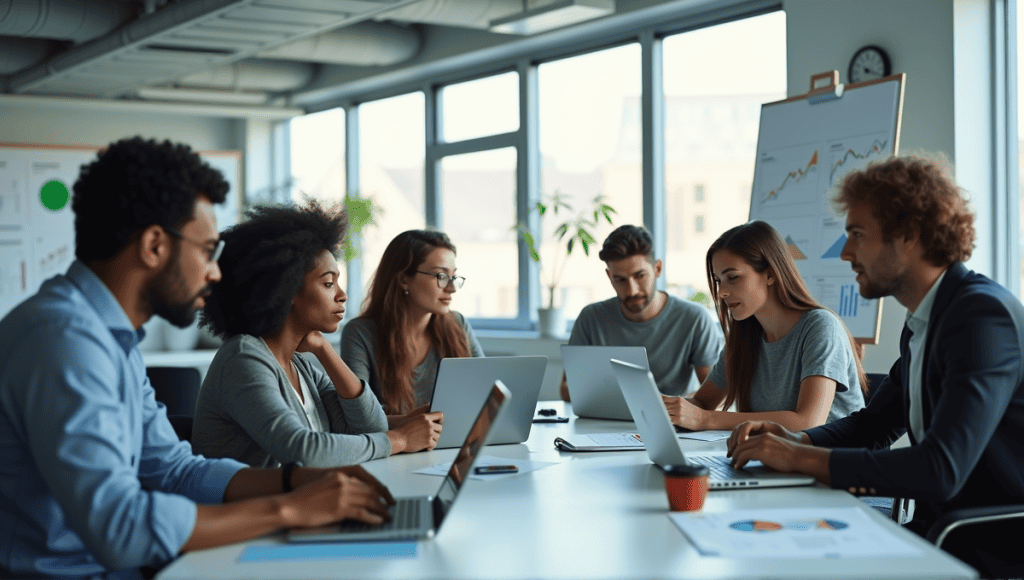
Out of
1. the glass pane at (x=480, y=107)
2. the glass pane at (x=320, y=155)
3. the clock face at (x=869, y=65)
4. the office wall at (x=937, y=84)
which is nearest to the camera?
the office wall at (x=937, y=84)

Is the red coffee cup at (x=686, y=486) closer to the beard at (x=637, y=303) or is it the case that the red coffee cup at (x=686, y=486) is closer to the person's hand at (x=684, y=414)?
the person's hand at (x=684, y=414)

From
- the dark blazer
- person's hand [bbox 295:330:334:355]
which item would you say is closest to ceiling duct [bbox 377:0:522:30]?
person's hand [bbox 295:330:334:355]

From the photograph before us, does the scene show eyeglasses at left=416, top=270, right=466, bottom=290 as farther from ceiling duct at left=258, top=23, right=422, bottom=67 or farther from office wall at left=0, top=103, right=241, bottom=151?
office wall at left=0, top=103, right=241, bottom=151

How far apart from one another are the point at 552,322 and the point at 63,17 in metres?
3.53

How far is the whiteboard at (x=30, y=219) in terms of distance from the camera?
7.21 m

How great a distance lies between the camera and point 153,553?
1.46m

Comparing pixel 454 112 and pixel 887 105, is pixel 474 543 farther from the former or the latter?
pixel 454 112

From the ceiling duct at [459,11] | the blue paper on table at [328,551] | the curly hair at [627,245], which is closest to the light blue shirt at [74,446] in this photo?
the blue paper on table at [328,551]

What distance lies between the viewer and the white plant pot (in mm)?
5945

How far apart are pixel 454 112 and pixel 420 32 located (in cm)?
69

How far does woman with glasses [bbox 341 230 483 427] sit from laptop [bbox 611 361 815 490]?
4.05 feet

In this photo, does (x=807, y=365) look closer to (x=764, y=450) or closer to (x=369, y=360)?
(x=764, y=450)

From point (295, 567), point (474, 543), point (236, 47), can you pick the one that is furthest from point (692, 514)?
point (236, 47)

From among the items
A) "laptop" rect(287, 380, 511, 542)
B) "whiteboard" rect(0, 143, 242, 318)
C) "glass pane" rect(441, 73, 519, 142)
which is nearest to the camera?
"laptop" rect(287, 380, 511, 542)
